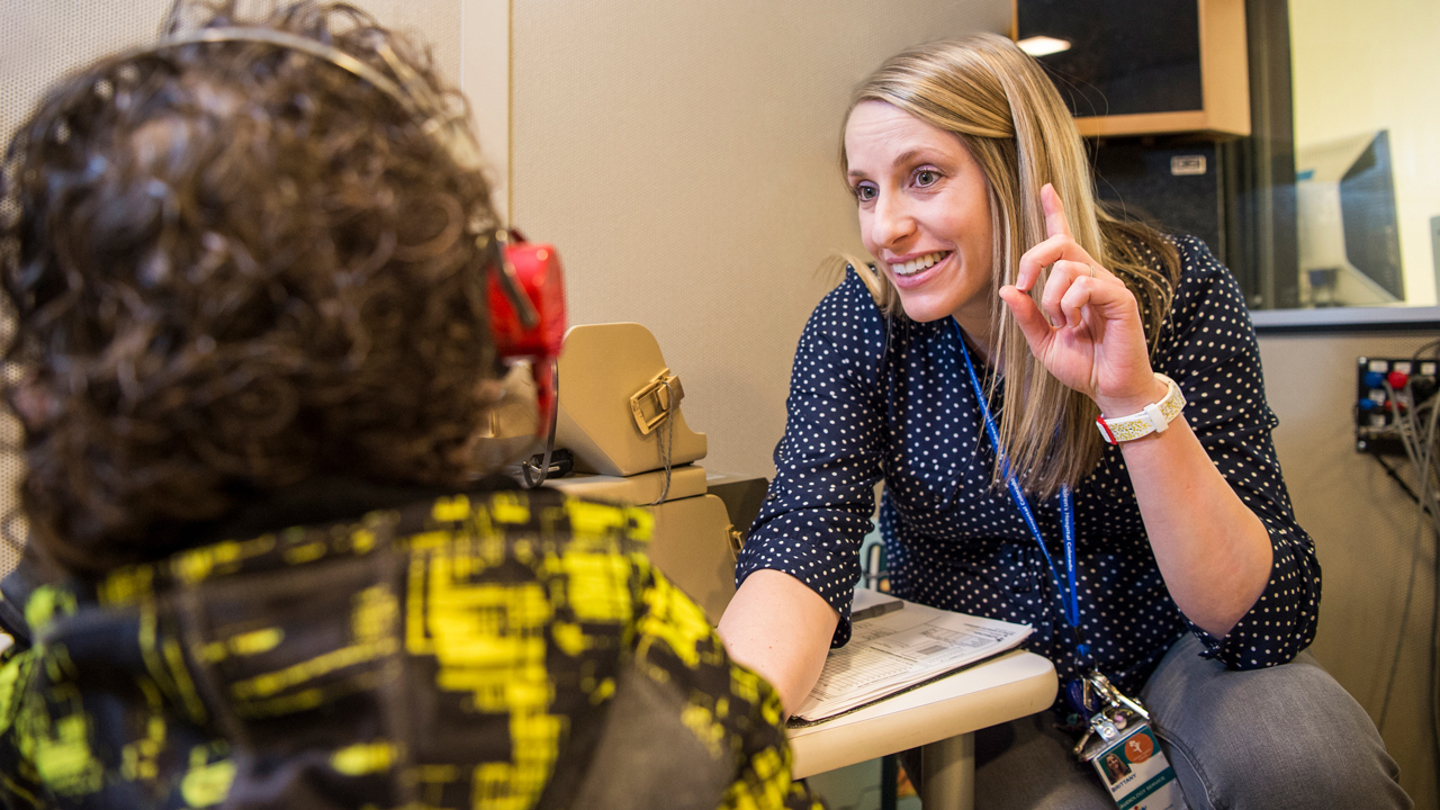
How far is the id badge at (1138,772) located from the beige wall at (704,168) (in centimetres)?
78

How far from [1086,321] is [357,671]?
2.38 ft

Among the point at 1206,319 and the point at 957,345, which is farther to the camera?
the point at 957,345

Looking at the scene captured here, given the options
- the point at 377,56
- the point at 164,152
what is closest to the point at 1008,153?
the point at 377,56

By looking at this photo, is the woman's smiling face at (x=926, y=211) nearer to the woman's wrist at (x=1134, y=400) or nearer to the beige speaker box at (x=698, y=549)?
the woman's wrist at (x=1134, y=400)

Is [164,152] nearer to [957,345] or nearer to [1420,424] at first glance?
[957,345]

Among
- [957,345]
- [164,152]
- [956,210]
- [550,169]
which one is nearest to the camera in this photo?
[164,152]

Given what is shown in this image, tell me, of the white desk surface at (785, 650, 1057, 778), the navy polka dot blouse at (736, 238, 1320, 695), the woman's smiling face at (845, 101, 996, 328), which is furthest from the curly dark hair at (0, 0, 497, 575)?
the woman's smiling face at (845, 101, 996, 328)

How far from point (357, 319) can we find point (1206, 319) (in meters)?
0.94

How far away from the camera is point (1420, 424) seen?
1500mm

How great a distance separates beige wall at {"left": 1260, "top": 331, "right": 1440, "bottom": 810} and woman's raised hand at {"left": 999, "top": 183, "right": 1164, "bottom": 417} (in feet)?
3.52

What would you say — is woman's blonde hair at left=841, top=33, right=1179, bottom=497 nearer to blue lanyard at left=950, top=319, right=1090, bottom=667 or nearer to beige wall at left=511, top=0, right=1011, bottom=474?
blue lanyard at left=950, top=319, right=1090, bottom=667

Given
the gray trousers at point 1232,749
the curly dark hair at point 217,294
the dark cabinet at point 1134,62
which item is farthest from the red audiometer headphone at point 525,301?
the dark cabinet at point 1134,62

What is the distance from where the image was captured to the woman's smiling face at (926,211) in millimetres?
981

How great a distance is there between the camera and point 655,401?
1.02 m
